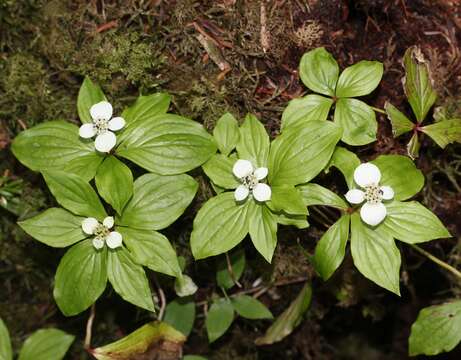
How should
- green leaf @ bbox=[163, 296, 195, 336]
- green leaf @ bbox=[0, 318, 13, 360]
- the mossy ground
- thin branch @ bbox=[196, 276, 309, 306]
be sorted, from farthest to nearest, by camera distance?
thin branch @ bbox=[196, 276, 309, 306]
green leaf @ bbox=[163, 296, 195, 336]
green leaf @ bbox=[0, 318, 13, 360]
the mossy ground

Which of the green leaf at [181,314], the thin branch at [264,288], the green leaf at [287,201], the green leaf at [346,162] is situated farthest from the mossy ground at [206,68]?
the green leaf at [287,201]

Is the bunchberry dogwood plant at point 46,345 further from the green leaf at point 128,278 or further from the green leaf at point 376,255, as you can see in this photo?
the green leaf at point 376,255

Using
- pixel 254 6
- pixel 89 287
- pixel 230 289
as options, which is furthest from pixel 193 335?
pixel 254 6

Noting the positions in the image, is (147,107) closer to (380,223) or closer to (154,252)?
(154,252)

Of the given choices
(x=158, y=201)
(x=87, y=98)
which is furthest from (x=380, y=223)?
(x=87, y=98)

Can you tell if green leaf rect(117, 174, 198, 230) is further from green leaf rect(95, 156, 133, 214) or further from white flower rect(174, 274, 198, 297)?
white flower rect(174, 274, 198, 297)

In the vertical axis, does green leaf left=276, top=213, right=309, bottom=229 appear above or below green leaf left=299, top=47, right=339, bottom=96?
below

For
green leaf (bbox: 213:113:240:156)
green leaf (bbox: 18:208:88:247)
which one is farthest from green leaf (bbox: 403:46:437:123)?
green leaf (bbox: 18:208:88:247)
